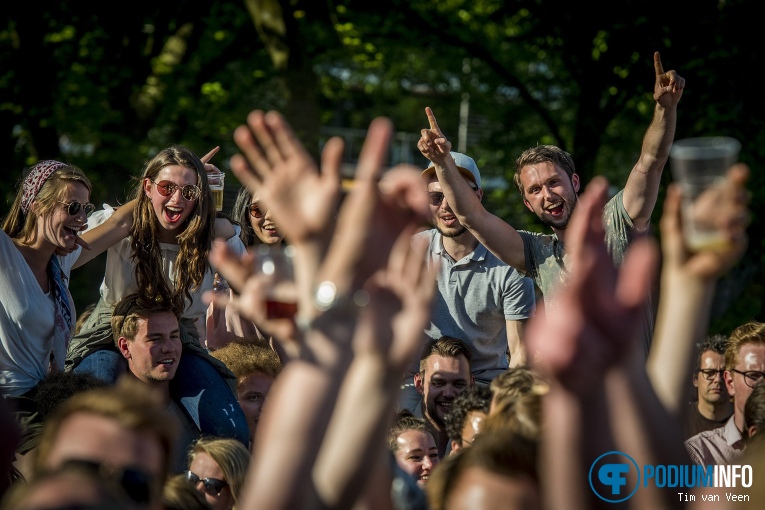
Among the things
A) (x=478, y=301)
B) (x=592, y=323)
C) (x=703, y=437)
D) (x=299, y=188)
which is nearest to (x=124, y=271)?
(x=478, y=301)

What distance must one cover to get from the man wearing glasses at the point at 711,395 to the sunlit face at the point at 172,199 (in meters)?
3.13

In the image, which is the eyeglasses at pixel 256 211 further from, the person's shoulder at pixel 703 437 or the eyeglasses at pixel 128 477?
the eyeglasses at pixel 128 477

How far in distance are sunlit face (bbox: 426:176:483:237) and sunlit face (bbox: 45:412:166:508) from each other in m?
3.75

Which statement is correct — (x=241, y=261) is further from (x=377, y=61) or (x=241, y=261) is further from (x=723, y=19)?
(x=377, y=61)

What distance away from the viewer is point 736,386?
5.76 m

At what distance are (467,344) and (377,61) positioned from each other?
9.85 meters

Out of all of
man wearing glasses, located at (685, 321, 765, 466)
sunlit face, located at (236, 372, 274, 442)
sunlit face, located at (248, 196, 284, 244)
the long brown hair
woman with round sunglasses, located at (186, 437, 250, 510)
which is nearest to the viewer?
woman with round sunglasses, located at (186, 437, 250, 510)

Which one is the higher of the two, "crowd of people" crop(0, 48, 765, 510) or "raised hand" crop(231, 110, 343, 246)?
"raised hand" crop(231, 110, 343, 246)

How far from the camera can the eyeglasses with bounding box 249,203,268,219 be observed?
6.46m

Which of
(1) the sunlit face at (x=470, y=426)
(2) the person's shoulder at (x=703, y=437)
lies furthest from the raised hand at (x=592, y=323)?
(2) the person's shoulder at (x=703, y=437)

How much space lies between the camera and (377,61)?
15461 millimetres

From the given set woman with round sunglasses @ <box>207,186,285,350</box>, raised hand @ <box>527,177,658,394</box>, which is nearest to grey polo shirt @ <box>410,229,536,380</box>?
woman with round sunglasses @ <box>207,186,285,350</box>

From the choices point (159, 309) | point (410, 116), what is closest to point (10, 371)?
point (159, 309)

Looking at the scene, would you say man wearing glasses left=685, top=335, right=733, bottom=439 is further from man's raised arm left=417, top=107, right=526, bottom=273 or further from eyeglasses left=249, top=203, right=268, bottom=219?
eyeglasses left=249, top=203, right=268, bottom=219
